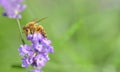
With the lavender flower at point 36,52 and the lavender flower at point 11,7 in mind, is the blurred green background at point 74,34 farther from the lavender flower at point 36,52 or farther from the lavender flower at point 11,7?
the lavender flower at point 11,7

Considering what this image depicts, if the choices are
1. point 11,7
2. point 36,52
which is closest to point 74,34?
point 36,52

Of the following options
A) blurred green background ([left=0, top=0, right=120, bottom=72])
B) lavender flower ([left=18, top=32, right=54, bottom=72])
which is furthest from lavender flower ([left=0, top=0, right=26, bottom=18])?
blurred green background ([left=0, top=0, right=120, bottom=72])

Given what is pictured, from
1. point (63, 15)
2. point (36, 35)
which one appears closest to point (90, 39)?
point (63, 15)

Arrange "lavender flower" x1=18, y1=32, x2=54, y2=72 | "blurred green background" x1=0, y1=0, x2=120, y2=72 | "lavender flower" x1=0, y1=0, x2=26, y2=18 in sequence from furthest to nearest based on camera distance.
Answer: "blurred green background" x1=0, y1=0, x2=120, y2=72, "lavender flower" x1=18, y1=32, x2=54, y2=72, "lavender flower" x1=0, y1=0, x2=26, y2=18

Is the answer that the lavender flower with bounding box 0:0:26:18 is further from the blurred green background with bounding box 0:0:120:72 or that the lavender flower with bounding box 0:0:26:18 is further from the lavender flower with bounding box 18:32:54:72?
the blurred green background with bounding box 0:0:120:72

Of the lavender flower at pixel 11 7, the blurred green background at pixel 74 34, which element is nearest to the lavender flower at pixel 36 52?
the lavender flower at pixel 11 7

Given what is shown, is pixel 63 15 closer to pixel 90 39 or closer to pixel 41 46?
pixel 90 39
